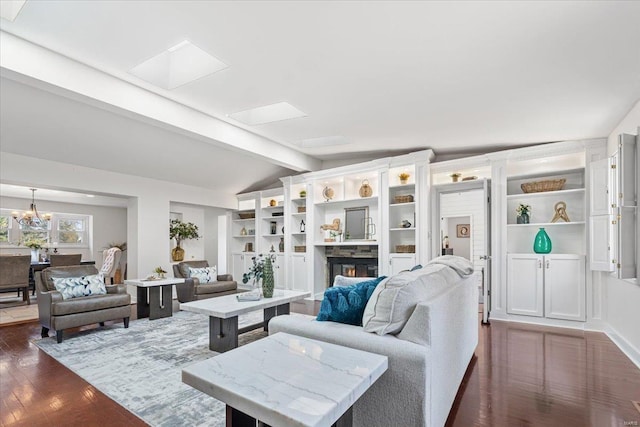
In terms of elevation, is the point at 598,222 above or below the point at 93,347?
above

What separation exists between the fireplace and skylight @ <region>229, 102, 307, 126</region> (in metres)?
3.12

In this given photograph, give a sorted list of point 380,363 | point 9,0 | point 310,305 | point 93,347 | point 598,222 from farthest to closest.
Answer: point 310,305
point 598,222
point 93,347
point 9,0
point 380,363

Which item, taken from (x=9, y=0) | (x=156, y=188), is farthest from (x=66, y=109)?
(x=156, y=188)

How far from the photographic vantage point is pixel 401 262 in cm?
571

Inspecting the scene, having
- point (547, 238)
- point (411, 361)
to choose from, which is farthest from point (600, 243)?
point (411, 361)

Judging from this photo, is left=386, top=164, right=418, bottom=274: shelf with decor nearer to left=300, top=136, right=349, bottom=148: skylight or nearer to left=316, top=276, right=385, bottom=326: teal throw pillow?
left=300, top=136, right=349, bottom=148: skylight

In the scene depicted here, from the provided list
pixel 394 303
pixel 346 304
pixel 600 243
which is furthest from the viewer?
pixel 600 243

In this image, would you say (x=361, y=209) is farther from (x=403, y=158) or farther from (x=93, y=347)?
(x=93, y=347)

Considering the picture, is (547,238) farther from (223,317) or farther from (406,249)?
(223,317)

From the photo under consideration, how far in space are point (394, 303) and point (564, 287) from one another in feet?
13.1

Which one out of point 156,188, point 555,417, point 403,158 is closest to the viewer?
point 555,417

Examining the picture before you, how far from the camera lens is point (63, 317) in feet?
13.2

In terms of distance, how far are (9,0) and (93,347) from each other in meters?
3.38

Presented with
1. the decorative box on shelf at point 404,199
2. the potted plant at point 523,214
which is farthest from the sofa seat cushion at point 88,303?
the potted plant at point 523,214
